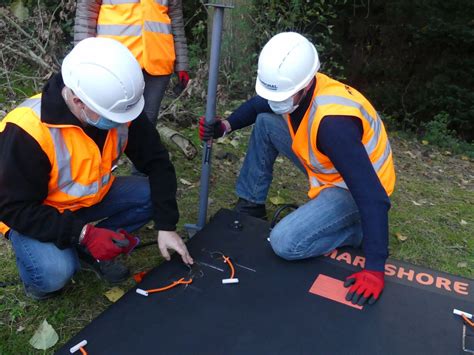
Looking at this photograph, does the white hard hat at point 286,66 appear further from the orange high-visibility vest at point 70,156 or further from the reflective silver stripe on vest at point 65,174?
the reflective silver stripe on vest at point 65,174

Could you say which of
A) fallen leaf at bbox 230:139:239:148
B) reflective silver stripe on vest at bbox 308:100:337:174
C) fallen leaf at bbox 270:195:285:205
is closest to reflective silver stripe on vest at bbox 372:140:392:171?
reflective silver stripe on vest at bbox 308:100:337:174

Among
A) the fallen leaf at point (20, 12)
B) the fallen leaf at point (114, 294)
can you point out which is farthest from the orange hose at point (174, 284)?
the fallen leaf at point (20, 12)

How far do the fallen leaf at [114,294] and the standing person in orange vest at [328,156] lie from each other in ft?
2.57

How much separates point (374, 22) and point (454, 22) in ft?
4.16

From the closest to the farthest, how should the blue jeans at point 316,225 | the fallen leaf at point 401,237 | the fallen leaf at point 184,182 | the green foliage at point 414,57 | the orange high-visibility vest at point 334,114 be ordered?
the orange high-visibility vest at point 334,114, the blue jeans at point 316,225, the fallen leaf at point 401,237, the fallen leaf at point 184,182, the green foliage at point 414,57

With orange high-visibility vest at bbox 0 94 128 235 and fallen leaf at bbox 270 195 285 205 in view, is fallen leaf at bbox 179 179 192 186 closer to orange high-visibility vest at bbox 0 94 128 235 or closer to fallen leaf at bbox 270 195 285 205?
fallen leaf at bbox 270 195 285 205

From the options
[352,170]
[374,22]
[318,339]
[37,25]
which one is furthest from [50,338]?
[374,22]

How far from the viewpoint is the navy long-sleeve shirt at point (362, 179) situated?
193 centimetres

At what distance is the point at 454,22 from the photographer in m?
5.71

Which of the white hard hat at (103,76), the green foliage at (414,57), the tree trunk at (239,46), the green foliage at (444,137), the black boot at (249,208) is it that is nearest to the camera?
the white hard hat at (103,76)

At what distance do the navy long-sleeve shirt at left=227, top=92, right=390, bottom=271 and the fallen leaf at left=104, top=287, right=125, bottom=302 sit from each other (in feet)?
3.84

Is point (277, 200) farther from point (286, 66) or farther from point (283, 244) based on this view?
point (286, 66)

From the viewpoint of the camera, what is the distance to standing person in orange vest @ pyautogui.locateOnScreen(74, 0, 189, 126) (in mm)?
2576

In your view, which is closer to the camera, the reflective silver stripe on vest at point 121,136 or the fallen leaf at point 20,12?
the reflective silver stripe on vest at point 121,136
